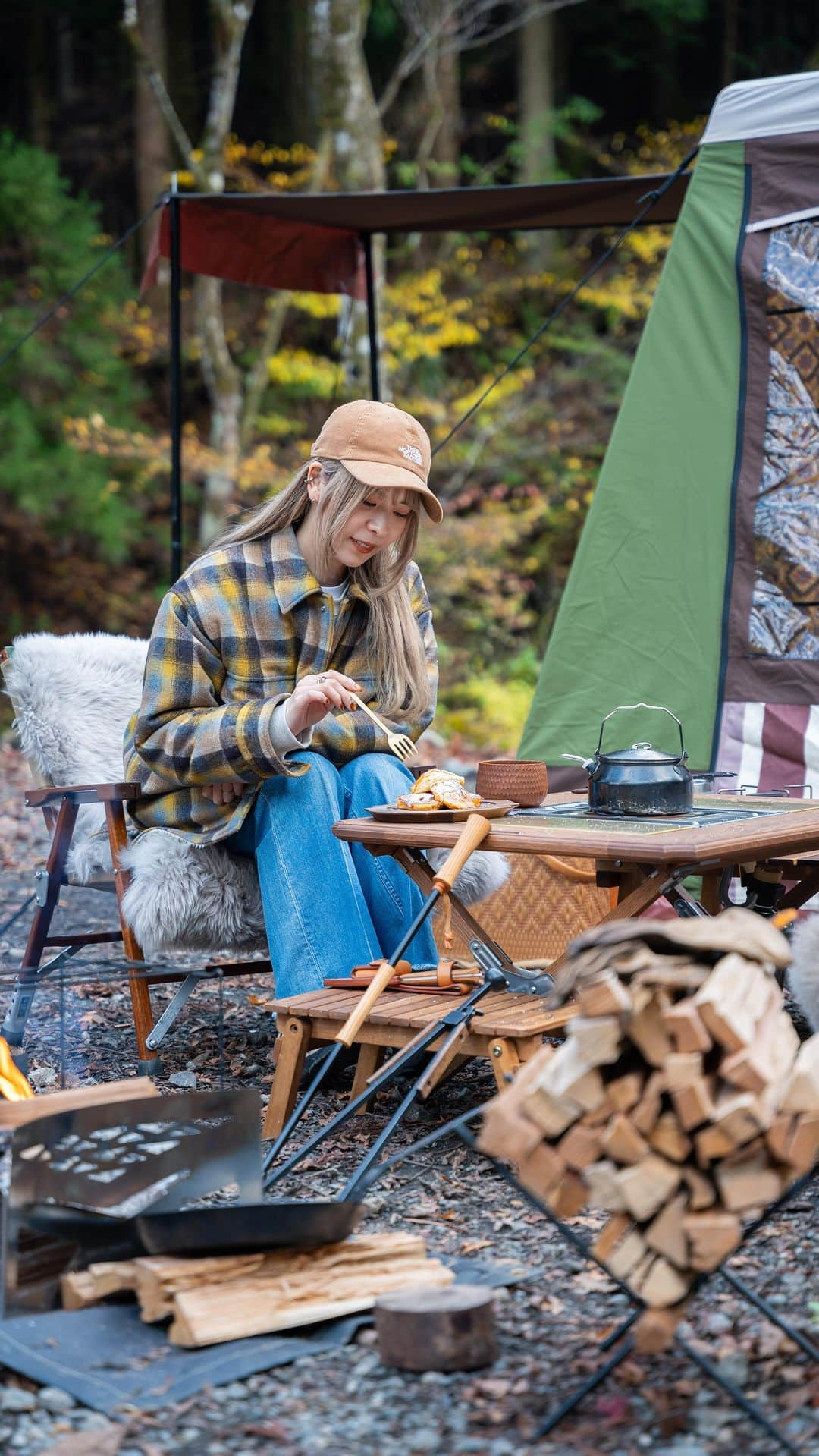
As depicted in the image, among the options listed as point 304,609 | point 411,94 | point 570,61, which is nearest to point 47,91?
point 411,94

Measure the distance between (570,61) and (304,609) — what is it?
36.0 ft

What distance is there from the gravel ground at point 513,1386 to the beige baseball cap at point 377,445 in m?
1.29

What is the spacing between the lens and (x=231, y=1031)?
141 inches

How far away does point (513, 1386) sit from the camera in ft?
5.71

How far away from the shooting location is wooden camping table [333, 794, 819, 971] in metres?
2.37

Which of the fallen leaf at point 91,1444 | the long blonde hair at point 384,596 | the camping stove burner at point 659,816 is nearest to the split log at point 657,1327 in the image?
the fallen leaf at point 91,1444

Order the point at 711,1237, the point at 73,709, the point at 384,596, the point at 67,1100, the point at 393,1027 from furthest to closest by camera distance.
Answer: the point at 73,709, the point at 384,596, the point at 393,1027, the point at 67,1100, the point at 711,1237

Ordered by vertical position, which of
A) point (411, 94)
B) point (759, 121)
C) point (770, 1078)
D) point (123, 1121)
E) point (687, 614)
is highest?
point (411, 94)

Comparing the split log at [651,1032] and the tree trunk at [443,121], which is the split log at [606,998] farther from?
the tree trunk at [443,121]

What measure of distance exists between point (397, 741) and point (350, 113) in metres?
7.06

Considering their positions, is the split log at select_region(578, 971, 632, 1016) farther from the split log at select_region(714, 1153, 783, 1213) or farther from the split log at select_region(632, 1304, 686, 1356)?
the split log at select_region(632, 1304, 686, 1356)

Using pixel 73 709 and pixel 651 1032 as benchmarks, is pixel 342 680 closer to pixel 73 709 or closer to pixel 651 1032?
pixel 73 709

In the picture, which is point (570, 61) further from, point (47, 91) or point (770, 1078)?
point (770, 1078)

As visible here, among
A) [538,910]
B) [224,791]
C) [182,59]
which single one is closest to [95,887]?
[224,791]
